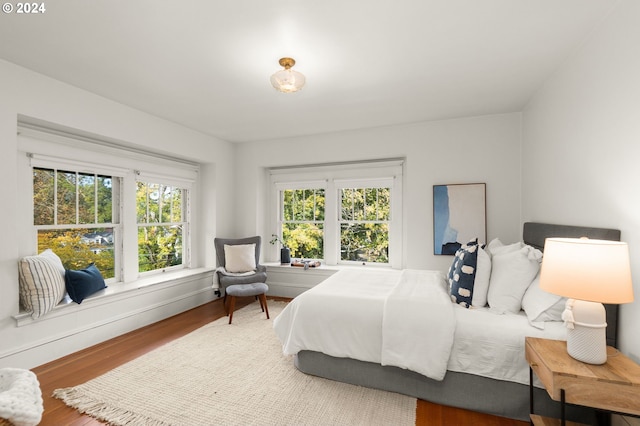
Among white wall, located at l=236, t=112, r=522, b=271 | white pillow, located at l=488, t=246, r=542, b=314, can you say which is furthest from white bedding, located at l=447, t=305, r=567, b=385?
white wall, located at l=236, t=112, r=522, b=271

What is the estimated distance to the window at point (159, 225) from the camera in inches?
158

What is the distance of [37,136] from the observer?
9.34 ft

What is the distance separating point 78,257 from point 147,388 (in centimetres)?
186

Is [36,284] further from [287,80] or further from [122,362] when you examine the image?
[287,80]

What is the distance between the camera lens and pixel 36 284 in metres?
2.61

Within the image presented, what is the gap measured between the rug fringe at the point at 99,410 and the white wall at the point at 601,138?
3.04 m

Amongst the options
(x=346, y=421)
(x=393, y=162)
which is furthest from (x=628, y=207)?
(x=393, y=162)

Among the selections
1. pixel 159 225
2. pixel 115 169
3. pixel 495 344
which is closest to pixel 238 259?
pixel 159 225

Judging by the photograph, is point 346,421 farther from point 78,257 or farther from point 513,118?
point 513,118

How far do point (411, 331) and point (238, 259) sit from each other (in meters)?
2.81

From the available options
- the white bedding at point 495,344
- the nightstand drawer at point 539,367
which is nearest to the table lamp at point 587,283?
the nightstand drawer at point 539,367

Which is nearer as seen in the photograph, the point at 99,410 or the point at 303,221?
the point at 99,410

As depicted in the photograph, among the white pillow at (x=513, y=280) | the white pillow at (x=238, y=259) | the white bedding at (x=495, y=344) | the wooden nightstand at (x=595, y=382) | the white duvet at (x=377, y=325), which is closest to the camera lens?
the wooden nightstand at (x=595, y=382)

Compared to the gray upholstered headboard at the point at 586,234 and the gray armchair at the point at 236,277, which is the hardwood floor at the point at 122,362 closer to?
the gray armchair at the point at 236,277
